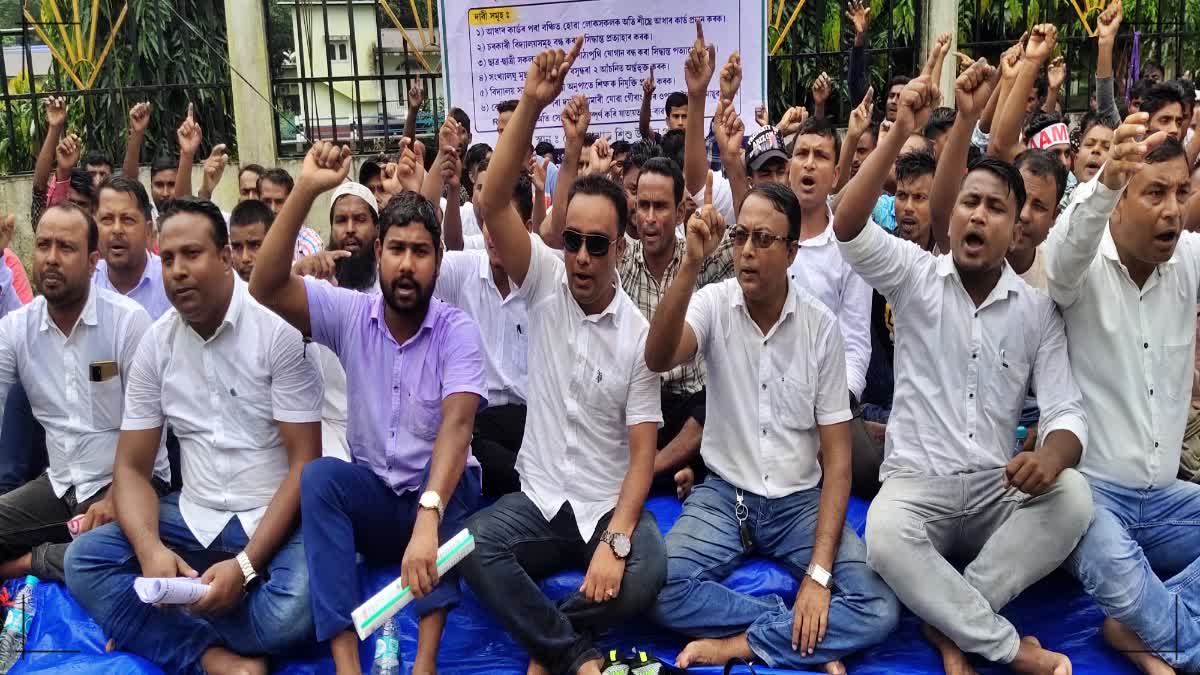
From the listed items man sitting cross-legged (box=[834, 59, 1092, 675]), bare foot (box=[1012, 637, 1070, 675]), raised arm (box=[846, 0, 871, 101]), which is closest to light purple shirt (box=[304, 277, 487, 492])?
man sitting cross-legged (box=[834, 59, 1092, 675])

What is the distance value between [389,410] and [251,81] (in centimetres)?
546

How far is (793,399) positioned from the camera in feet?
12.0

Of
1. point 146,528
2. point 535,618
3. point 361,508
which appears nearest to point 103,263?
point 146,528

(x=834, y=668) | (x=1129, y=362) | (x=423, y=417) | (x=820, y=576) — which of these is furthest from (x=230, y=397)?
(x=1129, y=362)

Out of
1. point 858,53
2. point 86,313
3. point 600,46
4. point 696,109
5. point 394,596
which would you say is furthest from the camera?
point 858,53

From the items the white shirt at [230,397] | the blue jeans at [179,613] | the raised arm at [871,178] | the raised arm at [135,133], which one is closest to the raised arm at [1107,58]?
the raised arm at [871,178]

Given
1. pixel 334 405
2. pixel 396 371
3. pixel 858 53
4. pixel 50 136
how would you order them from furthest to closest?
pixel 858 53, pixel 50 136, pixel 334 405, pixel 396 371

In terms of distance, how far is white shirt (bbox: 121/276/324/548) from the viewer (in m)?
3.62

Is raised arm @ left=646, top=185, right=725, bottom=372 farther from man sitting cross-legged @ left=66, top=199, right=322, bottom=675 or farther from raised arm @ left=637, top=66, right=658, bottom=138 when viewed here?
raised arm @ left=637, top=66, right=658, bottom=138

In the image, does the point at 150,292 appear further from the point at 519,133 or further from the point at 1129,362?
the point at 1129,362

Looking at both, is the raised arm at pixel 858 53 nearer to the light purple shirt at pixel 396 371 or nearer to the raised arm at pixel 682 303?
the raised arm at pixel 682 303

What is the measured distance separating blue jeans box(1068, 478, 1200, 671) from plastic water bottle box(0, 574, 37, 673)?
144 inches

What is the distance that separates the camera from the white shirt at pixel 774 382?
364 centimetres

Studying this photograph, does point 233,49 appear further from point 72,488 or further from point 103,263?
point 72,488
